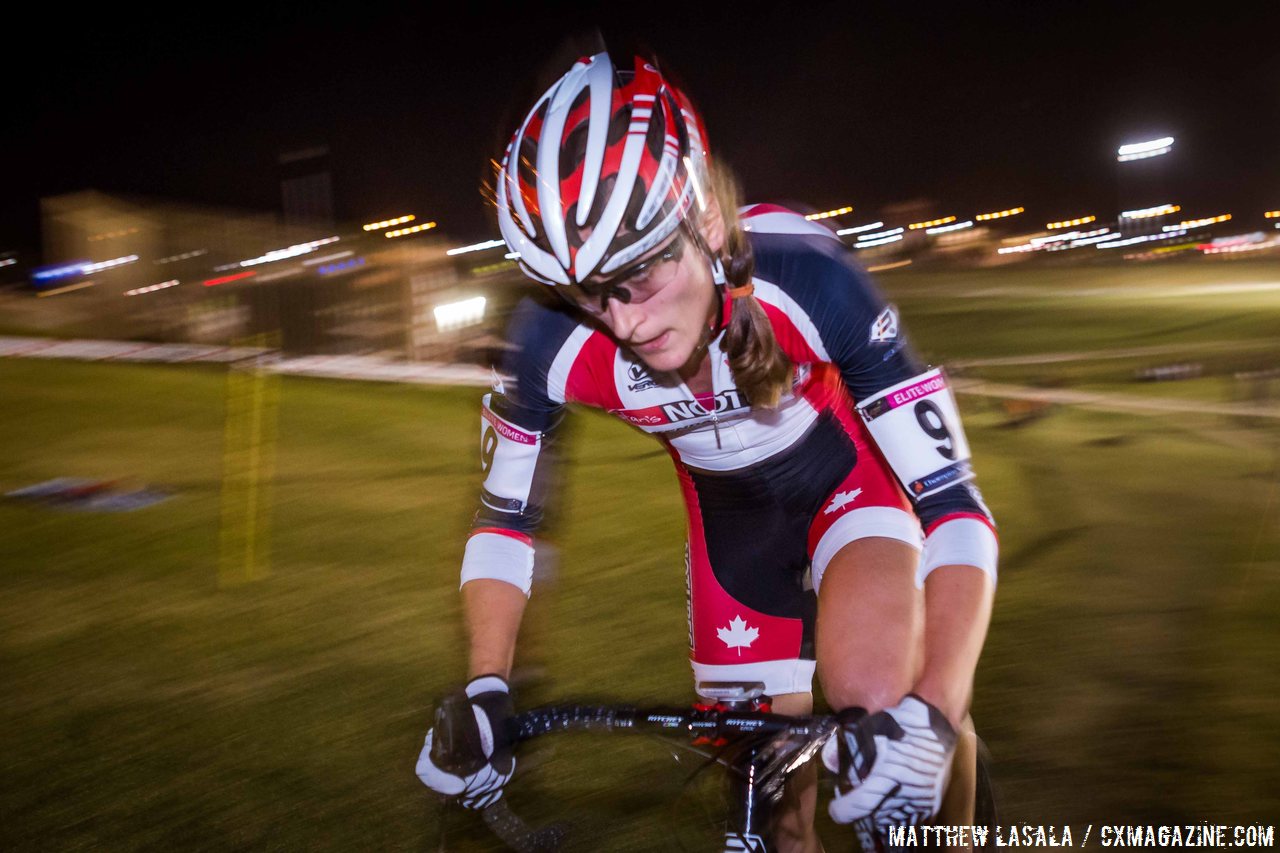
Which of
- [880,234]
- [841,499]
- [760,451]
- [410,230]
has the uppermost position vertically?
[880,234]

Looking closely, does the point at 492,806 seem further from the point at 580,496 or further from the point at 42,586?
the point at 580,496

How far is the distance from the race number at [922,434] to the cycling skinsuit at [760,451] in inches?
1.1

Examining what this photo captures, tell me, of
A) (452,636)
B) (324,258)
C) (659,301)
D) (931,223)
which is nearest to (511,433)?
(659,301)

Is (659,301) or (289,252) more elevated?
Result: (289,252)

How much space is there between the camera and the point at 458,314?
18.5 m

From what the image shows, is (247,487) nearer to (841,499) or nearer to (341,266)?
(841,499)

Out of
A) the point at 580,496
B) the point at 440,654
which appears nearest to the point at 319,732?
the point at 440,654

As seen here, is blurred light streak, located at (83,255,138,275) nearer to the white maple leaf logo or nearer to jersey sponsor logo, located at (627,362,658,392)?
jersey sponsor logo, located at (627,362,658,392)

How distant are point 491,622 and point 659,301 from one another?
34.0 inches

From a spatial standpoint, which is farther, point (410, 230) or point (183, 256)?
point (410, 230)

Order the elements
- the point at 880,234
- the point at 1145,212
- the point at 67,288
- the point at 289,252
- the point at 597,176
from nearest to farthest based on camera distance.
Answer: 1. the point at 597,176
2. the point at 289,252
3. the point at 67,288
4. the point at 1145,212
5. the point at 880,234

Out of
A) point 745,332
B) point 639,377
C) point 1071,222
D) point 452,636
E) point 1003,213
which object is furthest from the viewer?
point 1003,213

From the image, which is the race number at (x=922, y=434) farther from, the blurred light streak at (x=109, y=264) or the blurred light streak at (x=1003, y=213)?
the blurred light streak at (x=1003, y=213)

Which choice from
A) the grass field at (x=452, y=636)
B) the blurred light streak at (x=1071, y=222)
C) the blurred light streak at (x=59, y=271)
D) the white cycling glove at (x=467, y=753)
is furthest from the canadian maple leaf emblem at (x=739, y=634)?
the blurred light streak at (x=1071, y=222)
